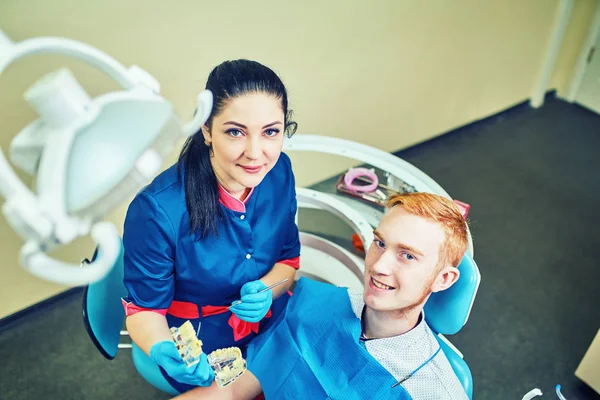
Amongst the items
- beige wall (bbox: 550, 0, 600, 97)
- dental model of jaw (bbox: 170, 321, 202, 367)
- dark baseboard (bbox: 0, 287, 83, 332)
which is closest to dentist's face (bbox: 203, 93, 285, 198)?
dental model of jaw (bbox: 170, 321, 202, 367)

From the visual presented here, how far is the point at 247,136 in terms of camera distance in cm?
130

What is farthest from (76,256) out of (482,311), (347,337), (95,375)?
(482,311)

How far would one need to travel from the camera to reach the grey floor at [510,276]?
2.15 meters

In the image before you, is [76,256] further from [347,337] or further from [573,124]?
[573,124]

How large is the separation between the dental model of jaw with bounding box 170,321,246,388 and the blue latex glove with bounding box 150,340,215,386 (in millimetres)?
18

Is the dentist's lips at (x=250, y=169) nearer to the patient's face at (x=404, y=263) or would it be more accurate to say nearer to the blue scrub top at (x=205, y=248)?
the blue scrub top at (x=205, y=248)

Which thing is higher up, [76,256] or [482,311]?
[76,256]

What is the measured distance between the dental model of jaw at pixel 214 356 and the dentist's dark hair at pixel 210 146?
268 millimetres

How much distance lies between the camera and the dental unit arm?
0.64 m

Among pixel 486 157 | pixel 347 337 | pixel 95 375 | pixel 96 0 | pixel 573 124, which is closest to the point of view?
pixel 347 337

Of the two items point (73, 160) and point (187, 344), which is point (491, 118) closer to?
point (187, 344)

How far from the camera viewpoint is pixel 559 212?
2.97 meters

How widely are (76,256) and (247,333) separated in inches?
39.6

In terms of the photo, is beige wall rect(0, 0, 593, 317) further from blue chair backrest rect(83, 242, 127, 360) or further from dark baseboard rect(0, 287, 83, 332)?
blue chair backrest rect(83, 242, 127, 360)
